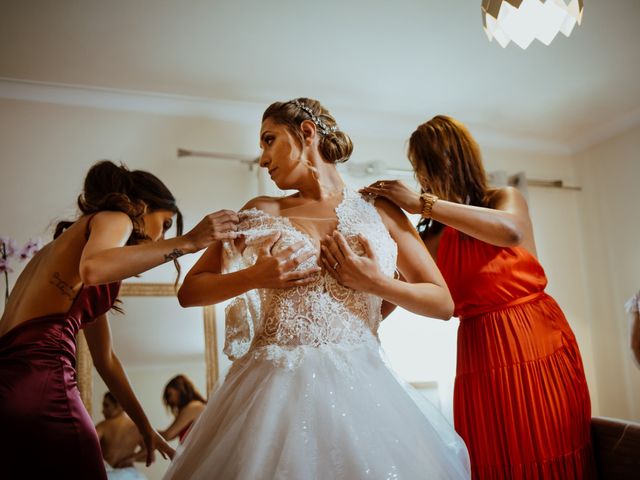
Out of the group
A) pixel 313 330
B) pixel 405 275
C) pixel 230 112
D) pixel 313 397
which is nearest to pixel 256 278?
pixel 313 330

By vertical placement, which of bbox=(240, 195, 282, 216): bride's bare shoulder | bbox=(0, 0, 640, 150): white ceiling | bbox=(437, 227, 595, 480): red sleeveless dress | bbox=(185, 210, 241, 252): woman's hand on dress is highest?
bbox=(0, 0, 640, 150): white ceiling

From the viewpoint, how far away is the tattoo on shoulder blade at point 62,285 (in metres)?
1.72

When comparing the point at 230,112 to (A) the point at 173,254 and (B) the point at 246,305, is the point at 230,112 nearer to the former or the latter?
(A) the point at 173,254

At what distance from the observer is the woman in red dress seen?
1.77 meters

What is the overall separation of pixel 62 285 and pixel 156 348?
1707mm

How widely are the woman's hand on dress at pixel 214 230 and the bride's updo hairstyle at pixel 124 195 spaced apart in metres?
0.38

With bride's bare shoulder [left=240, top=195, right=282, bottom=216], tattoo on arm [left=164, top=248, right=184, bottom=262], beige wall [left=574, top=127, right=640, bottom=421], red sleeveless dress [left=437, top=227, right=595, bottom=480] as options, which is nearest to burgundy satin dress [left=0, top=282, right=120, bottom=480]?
tattoo on arm [left=164, top=248, right=184, bottom=262]

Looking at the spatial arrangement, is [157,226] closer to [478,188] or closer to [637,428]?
[478,188]

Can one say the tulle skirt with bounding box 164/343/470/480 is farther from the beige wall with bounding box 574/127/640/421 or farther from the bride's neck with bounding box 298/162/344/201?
the beige wall with bounding box 574/127/640/421

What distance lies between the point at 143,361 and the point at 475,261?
216 centimetres

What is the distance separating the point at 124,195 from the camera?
5.94ft

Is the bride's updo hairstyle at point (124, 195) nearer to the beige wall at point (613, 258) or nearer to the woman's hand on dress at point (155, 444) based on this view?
the woman's hand on dress at point (155, 444)

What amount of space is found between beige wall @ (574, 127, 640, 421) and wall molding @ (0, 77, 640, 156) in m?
0.15

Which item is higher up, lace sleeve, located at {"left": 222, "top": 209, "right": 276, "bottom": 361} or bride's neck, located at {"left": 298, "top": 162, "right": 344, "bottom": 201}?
bride's neck, located at {"left": 298, "top": 162, "right": 344, "bottom": 201}
